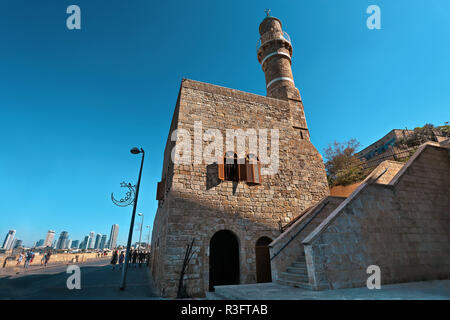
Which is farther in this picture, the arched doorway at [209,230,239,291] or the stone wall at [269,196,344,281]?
the arched doorway at [209,230,239,291]

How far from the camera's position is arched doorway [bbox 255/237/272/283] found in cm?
765

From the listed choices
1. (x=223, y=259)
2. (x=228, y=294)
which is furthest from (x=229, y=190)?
(x=228, y=294)

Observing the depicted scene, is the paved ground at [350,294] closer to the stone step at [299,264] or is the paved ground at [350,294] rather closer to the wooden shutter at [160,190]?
the stone step at [299,264]

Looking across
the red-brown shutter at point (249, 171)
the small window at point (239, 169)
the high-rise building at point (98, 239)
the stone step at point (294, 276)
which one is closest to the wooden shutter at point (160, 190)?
the small window at point (239, 169)

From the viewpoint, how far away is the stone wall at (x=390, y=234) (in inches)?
190

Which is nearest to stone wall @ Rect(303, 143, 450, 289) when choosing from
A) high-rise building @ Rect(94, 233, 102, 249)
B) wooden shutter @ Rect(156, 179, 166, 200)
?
wooden shutter @ Rect(156, 179, 166, 200)

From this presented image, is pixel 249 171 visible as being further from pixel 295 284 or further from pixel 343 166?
pixel 343 166

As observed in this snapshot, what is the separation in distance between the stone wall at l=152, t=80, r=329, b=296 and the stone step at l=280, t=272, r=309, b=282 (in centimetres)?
210

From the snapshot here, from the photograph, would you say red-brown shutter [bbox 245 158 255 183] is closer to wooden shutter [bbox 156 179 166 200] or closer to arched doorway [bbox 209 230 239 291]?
arched doorway [bbox 209 230 239 291]

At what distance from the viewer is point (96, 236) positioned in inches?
7549

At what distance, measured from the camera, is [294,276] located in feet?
17.9

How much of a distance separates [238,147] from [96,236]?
23146cm
